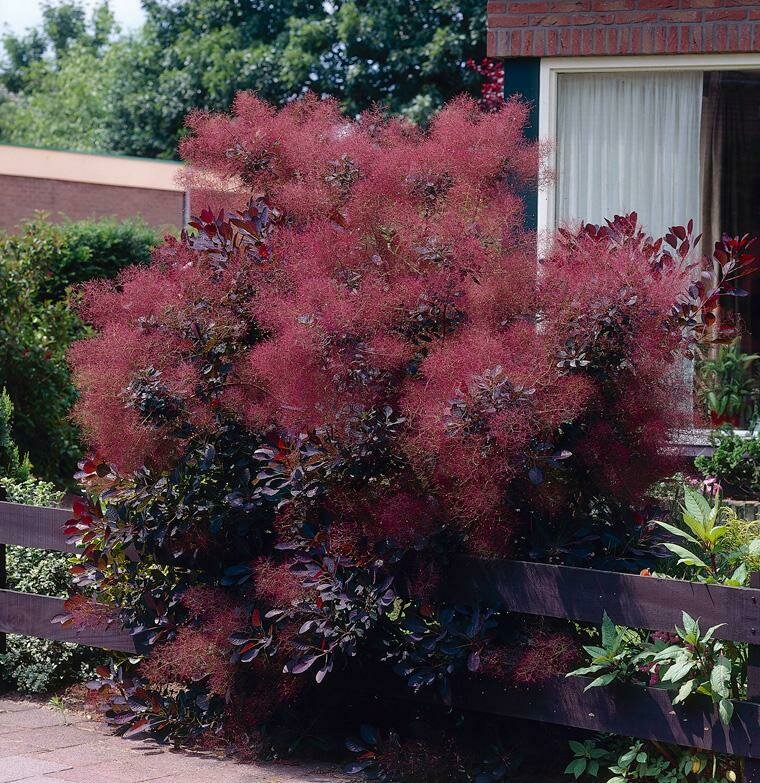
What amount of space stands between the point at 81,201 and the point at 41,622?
655 inches

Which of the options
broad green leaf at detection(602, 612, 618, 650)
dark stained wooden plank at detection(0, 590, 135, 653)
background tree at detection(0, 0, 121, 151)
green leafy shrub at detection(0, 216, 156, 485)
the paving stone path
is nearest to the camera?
broad green leaf at detection(602, 612, 618, 650)

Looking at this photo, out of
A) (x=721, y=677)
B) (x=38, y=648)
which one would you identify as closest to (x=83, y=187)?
(x=38, y=648)

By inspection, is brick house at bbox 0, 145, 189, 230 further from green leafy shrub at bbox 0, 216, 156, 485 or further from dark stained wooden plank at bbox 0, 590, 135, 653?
dark stained wooden plank at bbox 0, 590, 135, 653

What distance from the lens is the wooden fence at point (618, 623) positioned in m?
3.68

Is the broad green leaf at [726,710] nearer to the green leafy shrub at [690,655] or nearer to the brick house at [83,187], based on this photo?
the green leafy shrub at [690,655]

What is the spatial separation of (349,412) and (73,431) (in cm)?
569

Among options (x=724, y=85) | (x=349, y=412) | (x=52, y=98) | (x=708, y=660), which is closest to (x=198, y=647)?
(x=349, y=412)

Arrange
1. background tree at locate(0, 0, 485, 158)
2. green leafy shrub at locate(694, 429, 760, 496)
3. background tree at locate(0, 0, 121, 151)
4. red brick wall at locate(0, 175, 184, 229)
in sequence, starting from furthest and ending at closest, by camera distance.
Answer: background tree at locate(0, 0, 121, 151)
background tree at locate(0, 0, 485, 158)
red brick wall at locate(0, 175, 184, 229)
green leafy shrub at locate(694, 429, 760, 496)

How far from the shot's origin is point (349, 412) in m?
3.98

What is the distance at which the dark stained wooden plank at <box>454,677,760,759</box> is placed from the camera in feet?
12.1

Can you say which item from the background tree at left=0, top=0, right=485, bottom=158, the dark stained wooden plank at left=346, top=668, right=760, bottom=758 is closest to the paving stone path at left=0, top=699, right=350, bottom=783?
the dark stained wooden plank at left=346, top=668, right=760, bottom=758

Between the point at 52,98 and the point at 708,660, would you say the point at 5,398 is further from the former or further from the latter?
the point at 52,98

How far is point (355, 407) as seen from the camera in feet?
13.0

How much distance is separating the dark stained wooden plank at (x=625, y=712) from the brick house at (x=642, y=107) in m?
3.54
